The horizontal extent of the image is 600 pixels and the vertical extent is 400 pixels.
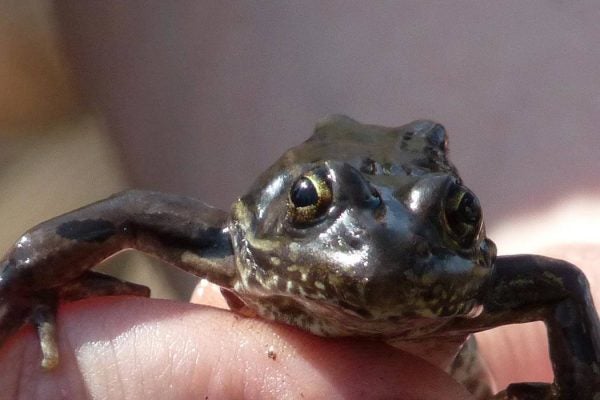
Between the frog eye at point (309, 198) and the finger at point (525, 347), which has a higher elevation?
the frog eye at point (309, 198)

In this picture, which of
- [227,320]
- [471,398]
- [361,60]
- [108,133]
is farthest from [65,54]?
[471,398]

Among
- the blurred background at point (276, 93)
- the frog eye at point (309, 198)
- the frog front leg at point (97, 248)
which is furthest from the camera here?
the blurred background at point (276, 93)

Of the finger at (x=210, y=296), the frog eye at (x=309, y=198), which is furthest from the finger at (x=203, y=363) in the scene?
the finger at (x=210, y=296)

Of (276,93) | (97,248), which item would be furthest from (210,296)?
(276,93)

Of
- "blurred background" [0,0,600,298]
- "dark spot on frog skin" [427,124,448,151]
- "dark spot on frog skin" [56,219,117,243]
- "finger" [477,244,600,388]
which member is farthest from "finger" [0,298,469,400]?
"blurred background" [0,0,600,298]

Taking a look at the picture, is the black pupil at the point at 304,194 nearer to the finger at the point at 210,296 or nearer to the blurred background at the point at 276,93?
the finger at the point at 210,296

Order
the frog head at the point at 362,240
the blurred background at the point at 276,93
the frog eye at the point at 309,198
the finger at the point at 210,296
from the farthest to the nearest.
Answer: the blurred background at the point at 276,93
the finger at the point at 210,296
the frog eye at the point at 309,198
the frog head at the point at 362,240
